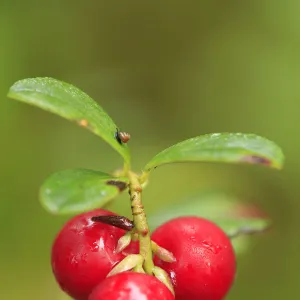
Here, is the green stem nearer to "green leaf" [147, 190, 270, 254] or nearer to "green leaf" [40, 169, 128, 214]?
"green leaf" [40, 169, 128, 214]

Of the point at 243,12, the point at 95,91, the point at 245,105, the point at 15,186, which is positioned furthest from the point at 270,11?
the point at 15,186

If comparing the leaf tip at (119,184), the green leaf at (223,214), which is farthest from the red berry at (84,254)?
the green leaf at (223,214)

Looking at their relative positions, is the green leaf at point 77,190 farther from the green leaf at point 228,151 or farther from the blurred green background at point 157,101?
the blurred green background at point 157,101

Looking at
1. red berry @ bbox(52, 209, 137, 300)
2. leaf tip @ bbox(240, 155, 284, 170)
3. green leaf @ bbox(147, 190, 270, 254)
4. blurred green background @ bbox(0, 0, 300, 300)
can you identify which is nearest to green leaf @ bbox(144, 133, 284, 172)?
leaf tip @ bbox(240, 155, 284, 170)

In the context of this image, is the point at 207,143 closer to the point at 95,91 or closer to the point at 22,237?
the point at 22,237

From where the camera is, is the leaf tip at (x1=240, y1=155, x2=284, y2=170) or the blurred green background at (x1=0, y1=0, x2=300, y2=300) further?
the blurred green background at (x1=0, y1=0, x2=300, y2=300)
